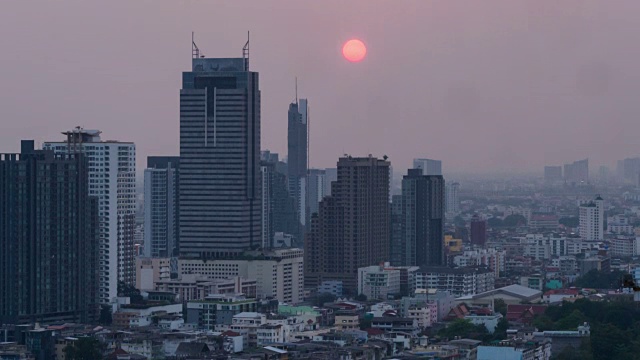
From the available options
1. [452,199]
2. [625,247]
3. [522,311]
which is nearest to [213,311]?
[522,311]

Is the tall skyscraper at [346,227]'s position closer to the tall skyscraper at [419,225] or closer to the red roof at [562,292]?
the tall skyscraper at [419,225]

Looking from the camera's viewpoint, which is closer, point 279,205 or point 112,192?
point 112,192

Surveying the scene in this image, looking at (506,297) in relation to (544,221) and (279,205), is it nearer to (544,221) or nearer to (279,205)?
(279,205)

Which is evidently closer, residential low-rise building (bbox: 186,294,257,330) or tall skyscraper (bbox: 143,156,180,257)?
residential low-rise building (bbox: 186,294,257,330)

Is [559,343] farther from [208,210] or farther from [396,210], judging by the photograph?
[396,210]

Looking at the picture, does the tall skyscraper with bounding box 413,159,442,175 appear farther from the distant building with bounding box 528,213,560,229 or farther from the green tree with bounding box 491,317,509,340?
the green tree with bounding box 491,317,509,340

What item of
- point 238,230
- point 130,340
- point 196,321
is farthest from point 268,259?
point 130,340

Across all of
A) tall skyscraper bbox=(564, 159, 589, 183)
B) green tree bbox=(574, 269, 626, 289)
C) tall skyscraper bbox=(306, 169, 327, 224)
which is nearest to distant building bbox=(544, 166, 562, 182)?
tall skyscraper bbox=(564, 159, 589, 183)

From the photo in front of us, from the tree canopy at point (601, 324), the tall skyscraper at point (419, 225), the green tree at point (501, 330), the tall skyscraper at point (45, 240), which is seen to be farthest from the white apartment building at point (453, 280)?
the tall skyscraper at point (45, 240)
